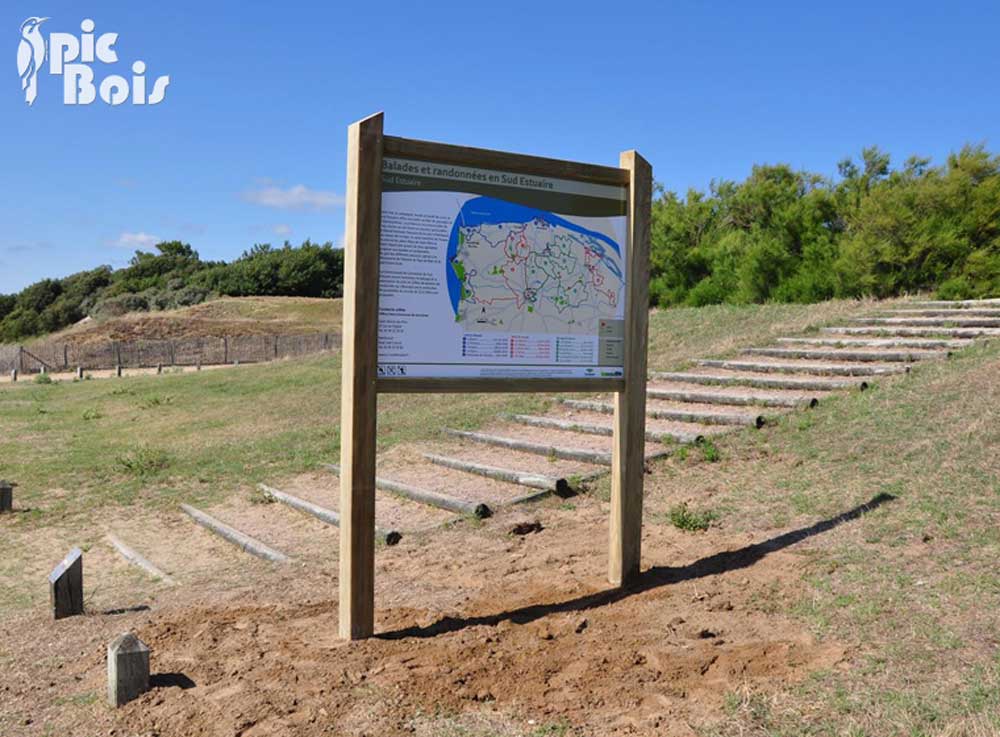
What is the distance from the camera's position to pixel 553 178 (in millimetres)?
4895

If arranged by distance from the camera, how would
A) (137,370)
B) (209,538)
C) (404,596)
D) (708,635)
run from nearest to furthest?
1. (708,635)
2. (404,596)
3. (209,538)
4. (137,370)

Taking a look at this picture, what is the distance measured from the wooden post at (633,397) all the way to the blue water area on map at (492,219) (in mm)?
254

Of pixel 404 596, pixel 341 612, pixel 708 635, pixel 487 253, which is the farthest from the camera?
pixel 404 596

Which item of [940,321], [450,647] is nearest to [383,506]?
[450,647]

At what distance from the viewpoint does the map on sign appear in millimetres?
4617

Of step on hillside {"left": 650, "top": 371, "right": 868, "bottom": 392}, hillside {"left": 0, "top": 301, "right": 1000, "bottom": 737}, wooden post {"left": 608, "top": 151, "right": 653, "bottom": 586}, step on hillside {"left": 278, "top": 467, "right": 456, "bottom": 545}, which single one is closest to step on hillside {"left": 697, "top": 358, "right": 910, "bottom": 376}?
step on hillside {"left": 650, "top": 371, "right": 868, "bottom": 392}

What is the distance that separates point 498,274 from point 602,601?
1970mm

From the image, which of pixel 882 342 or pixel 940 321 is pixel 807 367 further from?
pixel 940 321

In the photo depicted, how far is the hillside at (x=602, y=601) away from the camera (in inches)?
133

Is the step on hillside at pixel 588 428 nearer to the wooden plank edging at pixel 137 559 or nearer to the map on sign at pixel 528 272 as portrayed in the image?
the map on sign at pixel 528 272

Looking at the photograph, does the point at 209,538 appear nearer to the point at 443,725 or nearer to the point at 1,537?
the point at 1,537

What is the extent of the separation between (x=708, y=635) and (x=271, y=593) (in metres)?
2.82

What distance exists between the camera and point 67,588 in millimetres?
5137

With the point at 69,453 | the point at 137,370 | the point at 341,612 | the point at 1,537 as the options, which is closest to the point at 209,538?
the point at 1,537
